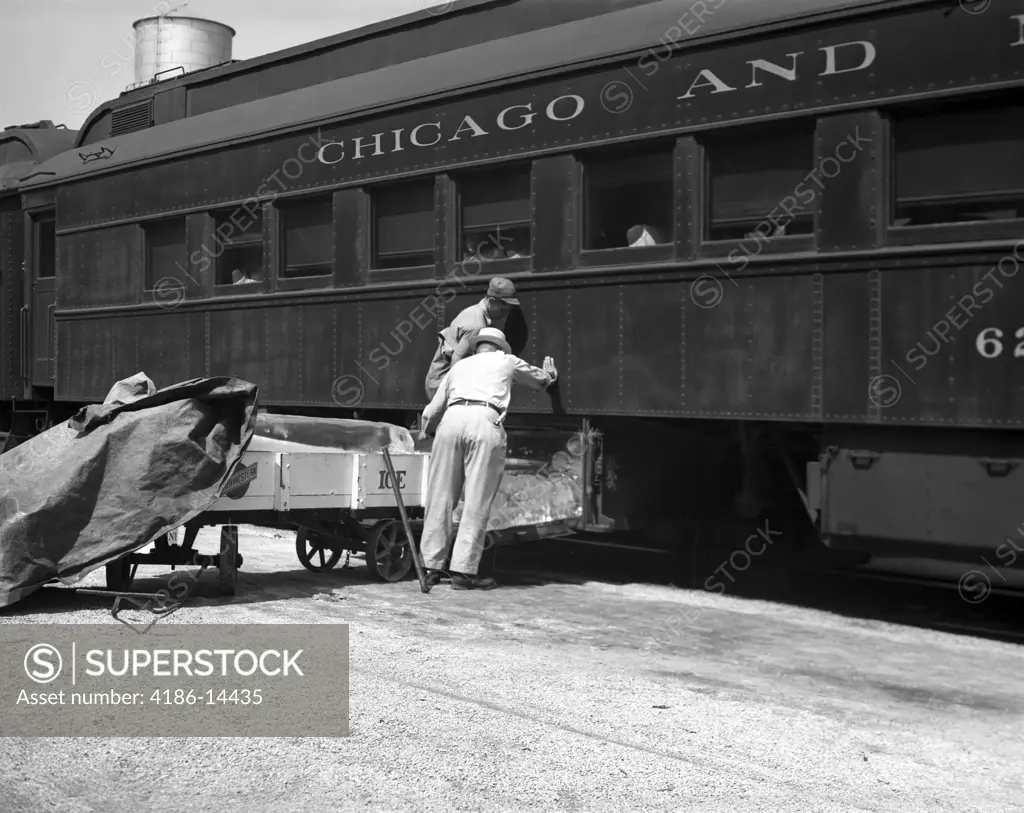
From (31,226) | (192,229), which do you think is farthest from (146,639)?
(31,226)

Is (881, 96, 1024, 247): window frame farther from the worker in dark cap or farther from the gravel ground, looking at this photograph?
the worker in dark cap

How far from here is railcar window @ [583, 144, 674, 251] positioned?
23.7ft

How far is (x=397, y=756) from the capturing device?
3.97 metres

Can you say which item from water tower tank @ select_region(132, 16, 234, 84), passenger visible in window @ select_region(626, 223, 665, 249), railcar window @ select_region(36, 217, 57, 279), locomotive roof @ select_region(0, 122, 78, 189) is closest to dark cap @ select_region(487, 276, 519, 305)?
passenger visible in window @ select_region(626, 223, 665, 249)

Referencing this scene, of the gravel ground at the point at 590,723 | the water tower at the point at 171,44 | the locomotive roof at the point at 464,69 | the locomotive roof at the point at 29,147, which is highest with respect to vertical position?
the water tower at the point at 171,44

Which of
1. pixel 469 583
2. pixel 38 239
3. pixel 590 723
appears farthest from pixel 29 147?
pixel 590 723

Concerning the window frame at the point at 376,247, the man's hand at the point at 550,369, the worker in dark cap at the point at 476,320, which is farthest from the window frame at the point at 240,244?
the man's hand at the point at 550,369

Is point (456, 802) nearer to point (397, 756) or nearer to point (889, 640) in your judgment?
point (397, 756)

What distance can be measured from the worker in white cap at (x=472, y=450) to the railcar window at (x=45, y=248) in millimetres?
6096

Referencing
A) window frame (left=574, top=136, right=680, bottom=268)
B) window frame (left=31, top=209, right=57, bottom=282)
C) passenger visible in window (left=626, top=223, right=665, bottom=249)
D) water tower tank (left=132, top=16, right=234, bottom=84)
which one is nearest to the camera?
window frame (left=574, top=136, right=680, bottom=268)

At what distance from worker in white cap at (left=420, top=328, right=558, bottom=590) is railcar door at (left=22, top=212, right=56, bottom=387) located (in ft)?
19.3

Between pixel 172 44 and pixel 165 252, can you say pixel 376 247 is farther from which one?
pixel 172 44

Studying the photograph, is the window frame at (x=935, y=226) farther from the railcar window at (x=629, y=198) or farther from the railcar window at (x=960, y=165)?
the railcar window at (x=629, y=198)

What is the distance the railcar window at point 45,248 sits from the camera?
12.0 meters
